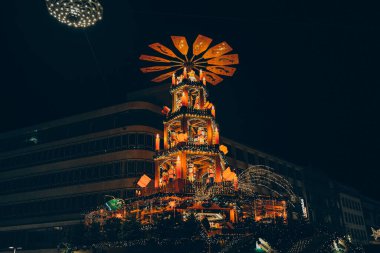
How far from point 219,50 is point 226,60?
1717mm

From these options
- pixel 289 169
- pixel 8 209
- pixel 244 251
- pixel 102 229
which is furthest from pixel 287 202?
pixel 289 169

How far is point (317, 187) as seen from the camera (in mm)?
92938

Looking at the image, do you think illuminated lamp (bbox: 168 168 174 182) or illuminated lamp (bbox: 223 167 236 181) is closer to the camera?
illuminated lamp (bbox: 223 167 236 181)

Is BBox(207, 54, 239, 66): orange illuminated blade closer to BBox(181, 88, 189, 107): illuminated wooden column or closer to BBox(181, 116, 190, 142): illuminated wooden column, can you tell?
BBox(181, 88, 189, 107): illuminated wooden column

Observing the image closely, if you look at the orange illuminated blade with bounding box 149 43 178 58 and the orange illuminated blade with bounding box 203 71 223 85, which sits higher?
the orange illuminated blade with bounding box 149 43 178 58

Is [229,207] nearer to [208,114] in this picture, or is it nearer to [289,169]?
[208,114]

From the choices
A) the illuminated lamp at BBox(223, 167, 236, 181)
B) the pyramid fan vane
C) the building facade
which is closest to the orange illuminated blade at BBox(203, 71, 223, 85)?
the pyramid fan vane

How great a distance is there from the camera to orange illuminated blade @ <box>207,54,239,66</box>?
127 ft

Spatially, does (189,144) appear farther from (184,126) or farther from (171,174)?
(171,174)

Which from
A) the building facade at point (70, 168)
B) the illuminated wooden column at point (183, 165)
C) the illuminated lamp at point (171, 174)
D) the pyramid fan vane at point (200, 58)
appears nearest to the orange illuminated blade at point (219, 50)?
the pyramid fan vane at point (200, 58)

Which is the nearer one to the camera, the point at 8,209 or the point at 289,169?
the point at 8,209

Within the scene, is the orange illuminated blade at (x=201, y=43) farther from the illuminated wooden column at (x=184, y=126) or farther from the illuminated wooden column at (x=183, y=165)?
the illuminated wooden column at (x=183, y=165)

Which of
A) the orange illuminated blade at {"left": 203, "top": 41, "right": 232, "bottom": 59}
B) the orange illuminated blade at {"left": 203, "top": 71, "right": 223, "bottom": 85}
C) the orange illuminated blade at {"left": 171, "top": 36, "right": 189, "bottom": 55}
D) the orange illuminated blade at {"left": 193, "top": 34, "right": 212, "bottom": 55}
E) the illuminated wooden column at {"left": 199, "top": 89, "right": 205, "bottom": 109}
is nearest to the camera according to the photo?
the orange illuminated blade at {"left": 193, "top": 34, "right": 212, "bottom": 55}

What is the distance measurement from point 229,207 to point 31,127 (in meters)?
44.9
